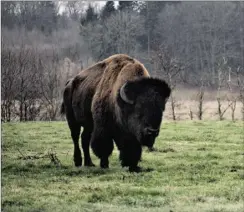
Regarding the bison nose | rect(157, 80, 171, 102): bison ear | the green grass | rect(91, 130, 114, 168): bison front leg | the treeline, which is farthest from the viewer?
the treeline

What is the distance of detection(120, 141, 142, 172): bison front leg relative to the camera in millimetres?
9148

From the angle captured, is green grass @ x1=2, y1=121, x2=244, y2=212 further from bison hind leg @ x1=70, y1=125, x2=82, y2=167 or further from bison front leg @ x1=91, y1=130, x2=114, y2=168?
bison front leg @ x1=91, y1=130, x2=114, y2=168

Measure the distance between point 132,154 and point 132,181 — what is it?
3.56 feet

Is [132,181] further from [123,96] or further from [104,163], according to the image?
[104,163]

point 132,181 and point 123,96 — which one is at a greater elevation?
point 123,96

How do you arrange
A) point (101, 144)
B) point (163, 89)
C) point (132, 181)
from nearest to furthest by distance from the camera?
point (132, 181)
point (163, 89)
point (101, 144)

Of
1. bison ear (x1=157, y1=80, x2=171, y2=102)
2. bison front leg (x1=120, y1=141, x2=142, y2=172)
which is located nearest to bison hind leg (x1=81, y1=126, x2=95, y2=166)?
bison front leg (x1=120, y1=141, x2=142, y2=172)

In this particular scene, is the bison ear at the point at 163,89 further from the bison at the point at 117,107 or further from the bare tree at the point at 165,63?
the bare tree at the point at 165,63

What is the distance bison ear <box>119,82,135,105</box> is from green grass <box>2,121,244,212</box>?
4.24 feet

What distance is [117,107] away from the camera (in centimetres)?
903

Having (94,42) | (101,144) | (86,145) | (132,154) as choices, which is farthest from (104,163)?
(94,42)

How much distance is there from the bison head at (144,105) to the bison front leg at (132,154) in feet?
1.47

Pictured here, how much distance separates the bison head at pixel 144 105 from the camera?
7.88m

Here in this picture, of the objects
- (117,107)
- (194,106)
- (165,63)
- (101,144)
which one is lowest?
(194,106)
